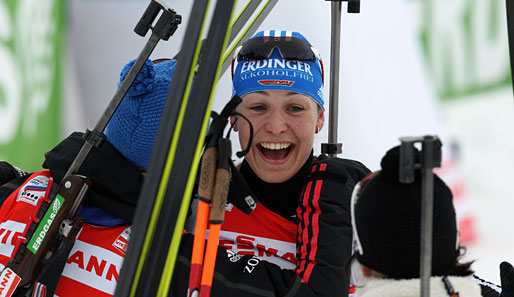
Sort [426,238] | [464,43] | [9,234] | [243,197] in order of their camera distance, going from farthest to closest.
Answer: [464,43] → [9,234] → [243,197] → [426,238]

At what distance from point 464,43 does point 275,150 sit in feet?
7.46

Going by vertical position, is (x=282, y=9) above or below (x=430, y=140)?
above

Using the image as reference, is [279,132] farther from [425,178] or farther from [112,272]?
[425,178]

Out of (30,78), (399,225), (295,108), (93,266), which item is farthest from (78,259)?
(30,78)

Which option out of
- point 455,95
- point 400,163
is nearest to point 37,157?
point 455,95

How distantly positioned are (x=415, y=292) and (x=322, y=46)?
45.6 inches

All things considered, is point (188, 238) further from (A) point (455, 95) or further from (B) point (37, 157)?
(A) point (455, 95)

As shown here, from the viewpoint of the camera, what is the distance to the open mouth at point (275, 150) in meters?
1.25

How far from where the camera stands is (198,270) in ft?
2.61

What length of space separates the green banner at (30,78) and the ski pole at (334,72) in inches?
70.1

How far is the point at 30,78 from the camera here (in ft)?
10.3

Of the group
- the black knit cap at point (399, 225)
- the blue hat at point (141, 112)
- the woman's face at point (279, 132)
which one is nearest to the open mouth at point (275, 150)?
the woman's face at point (279, 132)

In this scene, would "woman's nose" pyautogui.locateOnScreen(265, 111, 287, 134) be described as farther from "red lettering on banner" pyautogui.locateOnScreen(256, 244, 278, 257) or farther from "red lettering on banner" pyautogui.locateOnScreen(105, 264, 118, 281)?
"red lettering on banner" pyautogui.locateOnScreen(105, 264, 118, 281)

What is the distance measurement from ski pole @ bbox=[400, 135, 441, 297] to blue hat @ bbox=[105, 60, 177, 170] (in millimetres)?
562
